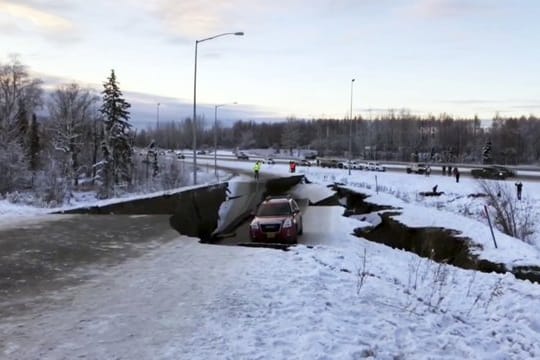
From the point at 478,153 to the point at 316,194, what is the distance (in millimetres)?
96121

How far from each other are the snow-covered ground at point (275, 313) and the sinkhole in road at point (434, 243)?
225 centimetres

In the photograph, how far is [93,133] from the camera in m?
88.6

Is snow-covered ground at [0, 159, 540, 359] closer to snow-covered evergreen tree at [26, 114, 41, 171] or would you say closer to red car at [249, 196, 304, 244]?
red car at [249, 196, 304, 244]

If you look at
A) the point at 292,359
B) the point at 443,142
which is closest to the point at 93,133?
the point at 292,359

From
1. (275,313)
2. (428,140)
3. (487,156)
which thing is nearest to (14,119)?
(275,313)

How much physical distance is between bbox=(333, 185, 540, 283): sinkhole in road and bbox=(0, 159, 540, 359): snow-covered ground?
225cm

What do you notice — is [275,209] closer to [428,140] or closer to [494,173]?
[494,173]

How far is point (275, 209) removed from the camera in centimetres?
2114

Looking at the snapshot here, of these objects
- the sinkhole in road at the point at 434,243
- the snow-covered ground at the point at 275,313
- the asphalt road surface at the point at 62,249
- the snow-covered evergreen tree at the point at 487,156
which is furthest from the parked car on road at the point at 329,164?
the snow-covered ground at the point at 275,313

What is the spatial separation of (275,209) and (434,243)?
6.56m

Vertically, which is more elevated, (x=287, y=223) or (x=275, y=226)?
(x=287, y=223)

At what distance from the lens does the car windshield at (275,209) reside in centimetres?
2091

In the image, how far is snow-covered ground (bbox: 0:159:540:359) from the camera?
6727 millimetres

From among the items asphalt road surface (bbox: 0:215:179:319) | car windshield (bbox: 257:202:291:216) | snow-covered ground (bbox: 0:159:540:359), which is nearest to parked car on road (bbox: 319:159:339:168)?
car windshield (bbox: 257:202:291:216)
